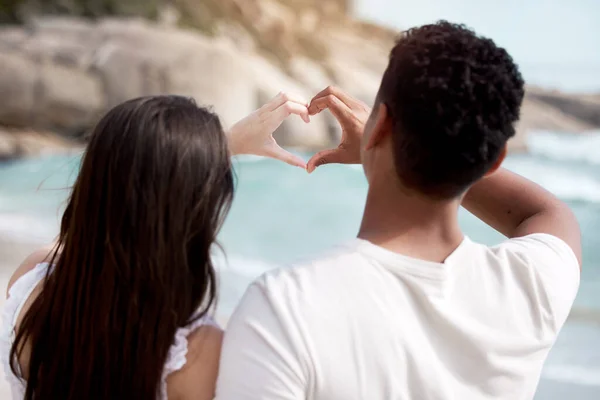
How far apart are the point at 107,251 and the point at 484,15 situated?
362 cm

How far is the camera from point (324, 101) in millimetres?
953

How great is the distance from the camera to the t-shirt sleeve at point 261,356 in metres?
0.64

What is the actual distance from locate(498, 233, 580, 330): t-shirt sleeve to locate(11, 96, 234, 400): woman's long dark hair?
0.35 metres

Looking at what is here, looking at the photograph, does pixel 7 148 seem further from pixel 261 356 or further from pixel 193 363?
pixel 261 356

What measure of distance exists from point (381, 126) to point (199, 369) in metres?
0.34

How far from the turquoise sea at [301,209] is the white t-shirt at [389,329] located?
2578 mm

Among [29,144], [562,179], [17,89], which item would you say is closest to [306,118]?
[562,179]

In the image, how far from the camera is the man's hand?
0.94 m

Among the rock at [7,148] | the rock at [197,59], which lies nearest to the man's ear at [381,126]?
the rock at [197,59]

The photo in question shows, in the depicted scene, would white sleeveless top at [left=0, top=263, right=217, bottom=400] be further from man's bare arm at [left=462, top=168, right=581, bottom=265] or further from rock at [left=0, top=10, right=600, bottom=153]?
rock at [left=0, top=10, right=600, bottom=153]

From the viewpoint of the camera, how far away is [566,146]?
13.0 ft

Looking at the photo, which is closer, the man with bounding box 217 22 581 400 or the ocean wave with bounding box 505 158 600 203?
the man with bounding box 217 22 581 400

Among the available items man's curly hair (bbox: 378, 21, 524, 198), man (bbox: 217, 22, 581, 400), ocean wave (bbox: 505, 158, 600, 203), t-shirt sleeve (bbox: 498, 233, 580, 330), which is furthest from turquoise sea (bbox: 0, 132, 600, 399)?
man's curly hair (bbox: 378, 21, 524, 198)

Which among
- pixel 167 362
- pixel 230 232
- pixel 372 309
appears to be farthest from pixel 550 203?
pixel 230 232
